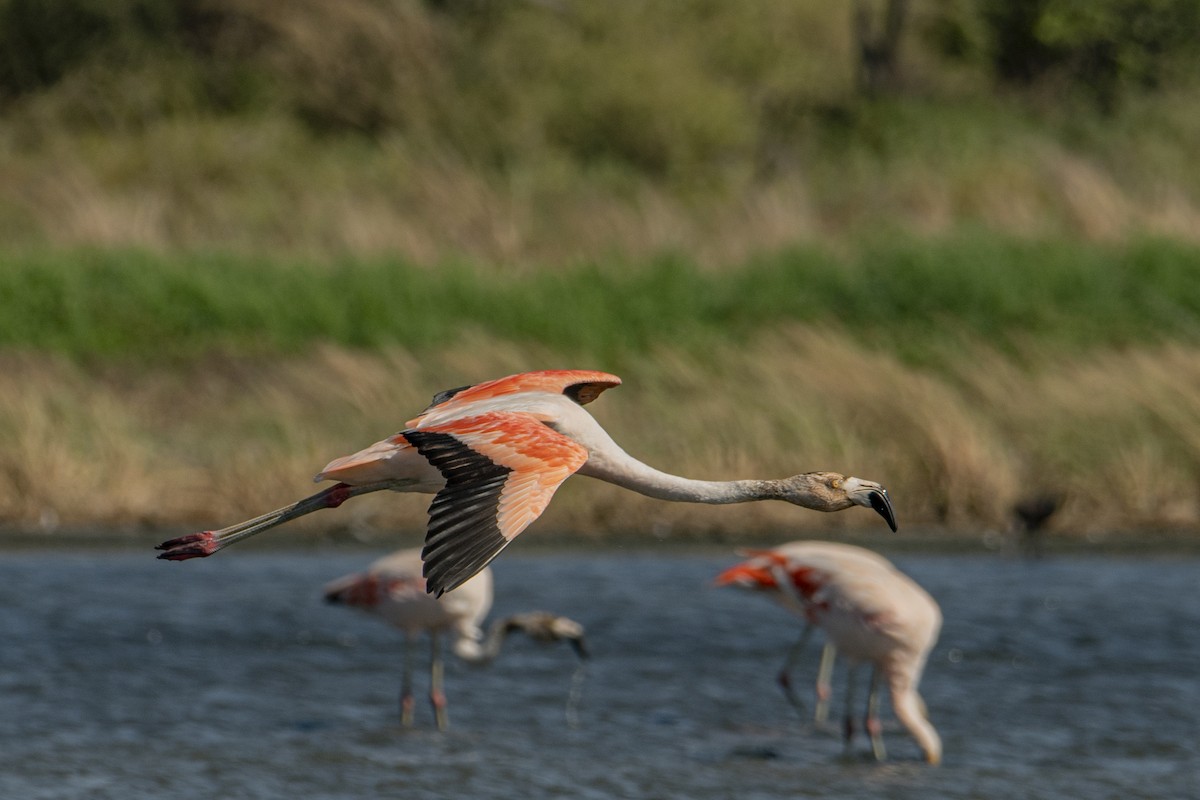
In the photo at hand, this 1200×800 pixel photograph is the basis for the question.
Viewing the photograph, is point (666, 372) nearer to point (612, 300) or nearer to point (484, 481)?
point (612, 300)

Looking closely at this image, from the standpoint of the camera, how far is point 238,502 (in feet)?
47.6

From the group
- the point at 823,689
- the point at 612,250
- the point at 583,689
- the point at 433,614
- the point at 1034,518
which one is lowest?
the point at 583,689

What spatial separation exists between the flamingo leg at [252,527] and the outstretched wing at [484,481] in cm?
57

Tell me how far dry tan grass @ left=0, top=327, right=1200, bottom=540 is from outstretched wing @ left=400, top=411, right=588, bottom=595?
8.45 metres

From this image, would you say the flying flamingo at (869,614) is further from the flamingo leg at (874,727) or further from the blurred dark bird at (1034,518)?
the blurred dark bird at (1034,518)

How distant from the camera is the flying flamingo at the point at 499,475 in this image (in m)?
5.37

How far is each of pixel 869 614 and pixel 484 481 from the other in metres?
4.86

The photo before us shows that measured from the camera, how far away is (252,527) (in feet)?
22.3

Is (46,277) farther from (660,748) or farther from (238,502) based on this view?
(660,748)

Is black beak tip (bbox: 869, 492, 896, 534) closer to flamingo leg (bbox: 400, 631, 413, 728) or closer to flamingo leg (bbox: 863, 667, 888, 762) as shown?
flamingo leg (bbox: 863, 667, 888, 762)

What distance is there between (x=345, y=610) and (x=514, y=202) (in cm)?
898

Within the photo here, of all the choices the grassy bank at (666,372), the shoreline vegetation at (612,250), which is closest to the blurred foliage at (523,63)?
the shoreline vegetation at (612,250)

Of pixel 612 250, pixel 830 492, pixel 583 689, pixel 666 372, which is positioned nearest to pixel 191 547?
pixel 830 492

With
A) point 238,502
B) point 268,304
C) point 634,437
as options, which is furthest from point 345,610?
point 268,304
